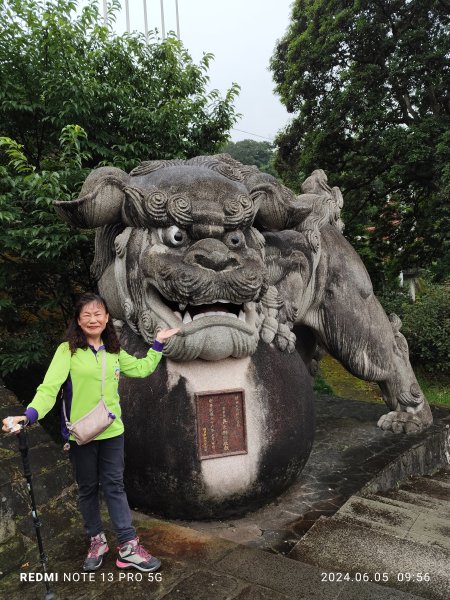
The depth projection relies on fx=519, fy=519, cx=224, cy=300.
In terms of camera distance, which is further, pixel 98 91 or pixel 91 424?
pixel 98 91

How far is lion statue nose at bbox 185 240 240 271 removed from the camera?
345 centimetres

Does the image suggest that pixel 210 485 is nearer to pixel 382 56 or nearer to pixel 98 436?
pixel 98 436

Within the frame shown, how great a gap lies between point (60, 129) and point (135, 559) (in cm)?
503

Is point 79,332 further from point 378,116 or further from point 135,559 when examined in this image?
point 378,116

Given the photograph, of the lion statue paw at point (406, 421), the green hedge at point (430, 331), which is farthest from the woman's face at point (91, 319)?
the green hedge at point (430, 331)

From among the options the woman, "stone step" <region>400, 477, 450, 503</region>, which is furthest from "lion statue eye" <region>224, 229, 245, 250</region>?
"stone step" <region>400, 477, 450, 503</region>

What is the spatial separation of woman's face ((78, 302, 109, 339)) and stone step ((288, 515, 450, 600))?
1.77m

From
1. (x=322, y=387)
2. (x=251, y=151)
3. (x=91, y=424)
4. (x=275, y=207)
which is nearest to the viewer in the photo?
(x=91, y=424)

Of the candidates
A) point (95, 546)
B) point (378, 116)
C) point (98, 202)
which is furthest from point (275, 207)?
point (378, 116)

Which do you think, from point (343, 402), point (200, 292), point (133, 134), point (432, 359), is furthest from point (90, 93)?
point (432, 359)

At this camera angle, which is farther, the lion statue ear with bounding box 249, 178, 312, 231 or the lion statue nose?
the lion statue ear with bounding box 249, 178, 312, 231

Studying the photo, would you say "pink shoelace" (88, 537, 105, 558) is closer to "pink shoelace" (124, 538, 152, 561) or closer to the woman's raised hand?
"pink shoelace" (124, 538, 152, 561)

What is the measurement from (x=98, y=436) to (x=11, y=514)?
2.83 ft

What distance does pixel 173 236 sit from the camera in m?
3.65
